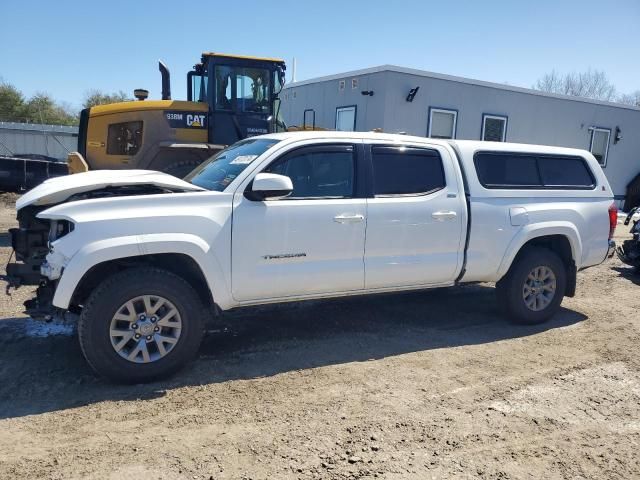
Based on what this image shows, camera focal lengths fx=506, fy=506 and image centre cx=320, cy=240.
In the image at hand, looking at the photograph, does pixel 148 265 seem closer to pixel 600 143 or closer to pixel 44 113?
pixel 600 143

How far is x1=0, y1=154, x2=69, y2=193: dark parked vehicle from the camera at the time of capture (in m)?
10.2

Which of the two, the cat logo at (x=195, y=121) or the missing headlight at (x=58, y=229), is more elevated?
the cat logo at (x=195, y=121)

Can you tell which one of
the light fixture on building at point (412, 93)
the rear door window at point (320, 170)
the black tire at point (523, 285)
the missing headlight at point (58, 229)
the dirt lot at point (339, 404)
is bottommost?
the dirt lot at point (339, 404)

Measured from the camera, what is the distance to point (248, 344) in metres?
4.82

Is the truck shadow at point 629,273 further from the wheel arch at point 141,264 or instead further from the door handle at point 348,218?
the wheel arch at point 141,264

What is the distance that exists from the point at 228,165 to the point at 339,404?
238 centimetres

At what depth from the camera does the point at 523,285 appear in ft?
18.3

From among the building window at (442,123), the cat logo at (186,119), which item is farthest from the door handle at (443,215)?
the building window at (442,123)

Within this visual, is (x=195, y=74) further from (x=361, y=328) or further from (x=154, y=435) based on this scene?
(x=154, y=435)

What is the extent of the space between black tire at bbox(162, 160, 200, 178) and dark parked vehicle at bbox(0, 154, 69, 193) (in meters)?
2.93

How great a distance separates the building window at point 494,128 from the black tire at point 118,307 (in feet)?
43.8

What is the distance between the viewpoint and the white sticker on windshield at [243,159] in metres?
4.52

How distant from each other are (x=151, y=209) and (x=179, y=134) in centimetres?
590

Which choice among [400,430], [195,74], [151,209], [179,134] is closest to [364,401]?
[400,430]
